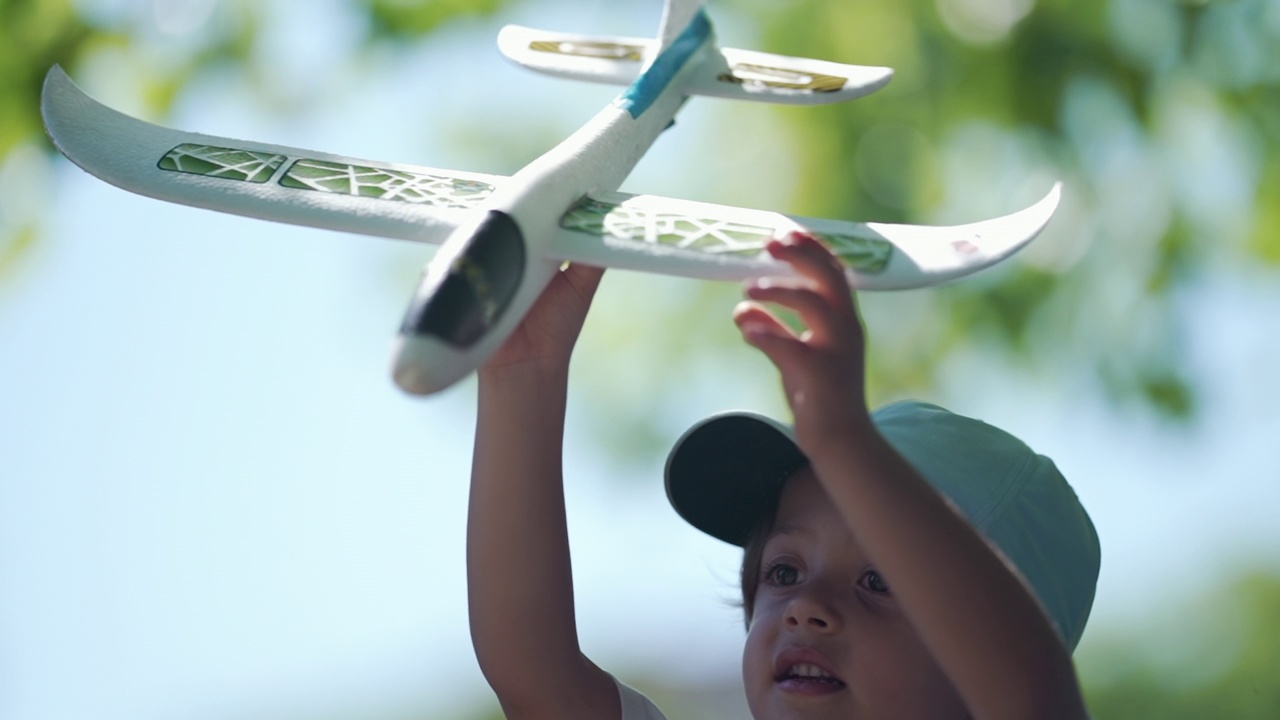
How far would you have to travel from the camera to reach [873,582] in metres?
0.71

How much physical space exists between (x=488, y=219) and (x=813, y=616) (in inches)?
11.2

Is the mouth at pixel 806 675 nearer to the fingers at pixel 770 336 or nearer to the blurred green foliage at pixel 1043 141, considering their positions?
the fingers at pixel 770 336

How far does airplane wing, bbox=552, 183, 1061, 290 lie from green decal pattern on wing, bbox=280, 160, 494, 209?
6cm

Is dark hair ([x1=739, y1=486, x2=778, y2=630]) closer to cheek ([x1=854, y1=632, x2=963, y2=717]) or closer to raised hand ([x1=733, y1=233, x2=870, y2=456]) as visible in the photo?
cheek ([x1=854, y1=632, x2=963, y2=717])

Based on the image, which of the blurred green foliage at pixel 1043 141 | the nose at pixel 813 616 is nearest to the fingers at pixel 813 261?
the nose at pixel 813 616

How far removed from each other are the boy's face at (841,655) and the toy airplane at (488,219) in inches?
7.7

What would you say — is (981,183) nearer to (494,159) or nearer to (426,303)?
(494,159)

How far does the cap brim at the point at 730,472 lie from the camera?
2.58 ft

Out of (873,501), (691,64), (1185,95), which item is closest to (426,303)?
(873,501)

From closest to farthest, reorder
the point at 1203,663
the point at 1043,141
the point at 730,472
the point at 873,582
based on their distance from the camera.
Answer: the point at 873,582 → the point at 730,472 → the point at 1043,141 → the point at 1203,663

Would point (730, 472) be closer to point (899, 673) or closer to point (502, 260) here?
point (899, 673)

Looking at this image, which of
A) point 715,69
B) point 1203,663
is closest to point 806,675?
point 715,69

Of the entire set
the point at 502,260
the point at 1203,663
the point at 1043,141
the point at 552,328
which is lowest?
the point at 1203,663

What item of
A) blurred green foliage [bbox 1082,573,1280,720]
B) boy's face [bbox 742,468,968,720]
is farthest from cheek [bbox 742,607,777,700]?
blurred green foliage [bbox 1082,573,1280,720]
